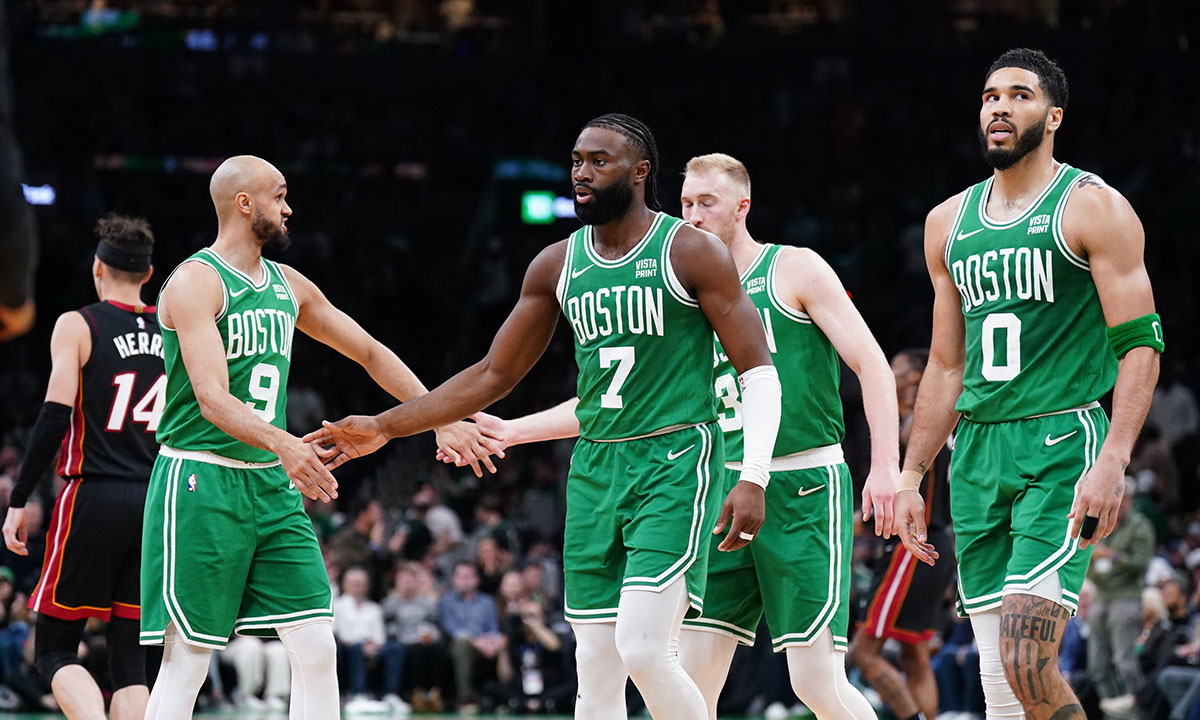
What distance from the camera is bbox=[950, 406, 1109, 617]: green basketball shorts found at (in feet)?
17.7

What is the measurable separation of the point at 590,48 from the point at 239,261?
65.7 ft

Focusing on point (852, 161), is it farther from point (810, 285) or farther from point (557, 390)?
point (810, 285)

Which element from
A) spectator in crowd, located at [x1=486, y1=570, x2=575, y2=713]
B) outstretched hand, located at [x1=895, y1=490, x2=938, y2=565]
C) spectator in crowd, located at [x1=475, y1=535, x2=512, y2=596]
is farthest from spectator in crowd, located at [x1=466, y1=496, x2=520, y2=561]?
outstretched hand, located at [x1=895, y1=490, x2=938, y2=565]

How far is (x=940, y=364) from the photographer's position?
606 centimetres

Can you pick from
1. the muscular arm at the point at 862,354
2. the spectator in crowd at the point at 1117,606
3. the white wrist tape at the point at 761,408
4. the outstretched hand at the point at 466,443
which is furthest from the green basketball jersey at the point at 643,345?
the spectator in crowd at the point at 1117,606

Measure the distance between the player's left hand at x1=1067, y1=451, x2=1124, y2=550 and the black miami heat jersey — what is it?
4.67m

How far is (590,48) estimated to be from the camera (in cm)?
2623

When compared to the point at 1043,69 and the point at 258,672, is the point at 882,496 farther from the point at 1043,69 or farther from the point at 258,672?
the point at 258,672

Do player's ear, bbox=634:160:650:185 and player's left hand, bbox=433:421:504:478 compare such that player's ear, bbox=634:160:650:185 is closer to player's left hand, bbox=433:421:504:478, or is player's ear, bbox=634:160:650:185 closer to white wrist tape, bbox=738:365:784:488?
white wrist tape, bbox=738:365:784:488

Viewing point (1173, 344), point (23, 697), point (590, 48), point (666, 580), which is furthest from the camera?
point (590, 48)

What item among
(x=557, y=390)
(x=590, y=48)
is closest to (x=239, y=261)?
(x=557, y=390)

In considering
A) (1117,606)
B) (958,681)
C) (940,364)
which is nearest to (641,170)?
(940,364)

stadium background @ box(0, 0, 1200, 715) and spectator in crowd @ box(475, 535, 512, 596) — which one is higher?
stadium background @ box(0, 0, 1200, 715)

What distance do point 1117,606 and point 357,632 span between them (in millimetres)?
6963
